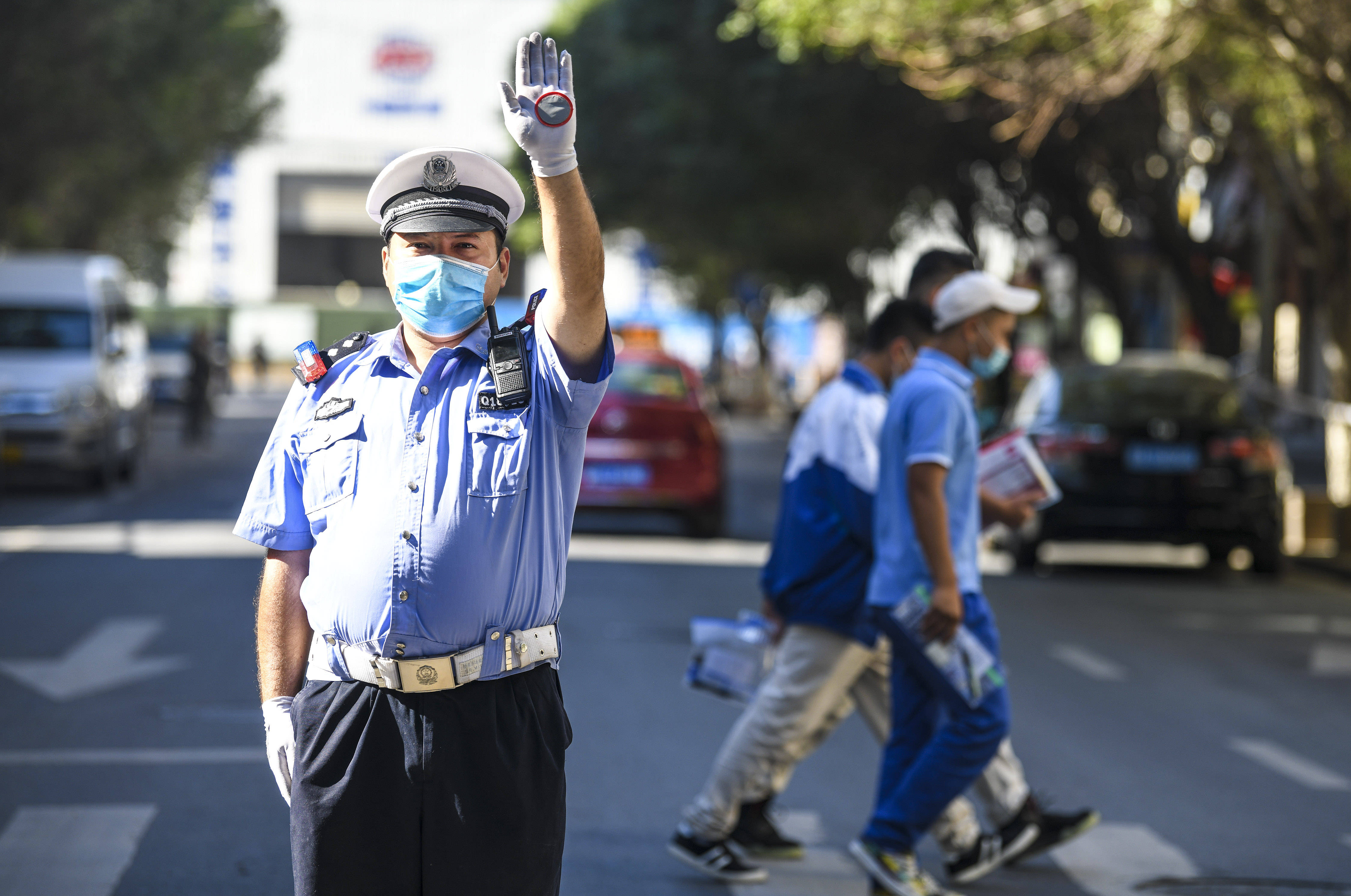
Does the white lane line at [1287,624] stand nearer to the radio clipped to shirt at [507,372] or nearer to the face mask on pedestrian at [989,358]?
the face mask on pedestrian at [989,358]

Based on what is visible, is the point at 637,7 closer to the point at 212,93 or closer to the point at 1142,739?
the point at 212,93

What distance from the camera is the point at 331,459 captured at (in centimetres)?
332

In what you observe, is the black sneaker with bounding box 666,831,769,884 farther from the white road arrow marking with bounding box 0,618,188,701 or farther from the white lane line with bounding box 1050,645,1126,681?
the white lane line with bounding box 1050,645,1126,681

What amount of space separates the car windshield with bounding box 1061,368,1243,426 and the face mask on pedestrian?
8.63m

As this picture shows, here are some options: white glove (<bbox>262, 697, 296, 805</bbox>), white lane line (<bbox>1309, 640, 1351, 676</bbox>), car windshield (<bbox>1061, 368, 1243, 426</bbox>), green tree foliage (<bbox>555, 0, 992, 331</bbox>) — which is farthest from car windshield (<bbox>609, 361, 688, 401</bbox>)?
white glove (<bbox>262, 697, 296, 805</bbox>)

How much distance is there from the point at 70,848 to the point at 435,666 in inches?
123

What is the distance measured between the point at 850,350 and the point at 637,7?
16.3m

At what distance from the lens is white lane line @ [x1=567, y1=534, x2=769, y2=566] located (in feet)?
47.9

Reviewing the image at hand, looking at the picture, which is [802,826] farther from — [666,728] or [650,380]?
[650,380]

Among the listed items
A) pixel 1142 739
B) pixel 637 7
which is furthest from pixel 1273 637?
pixel 637 7

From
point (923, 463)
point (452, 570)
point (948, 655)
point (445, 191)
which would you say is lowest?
point (948, 655)

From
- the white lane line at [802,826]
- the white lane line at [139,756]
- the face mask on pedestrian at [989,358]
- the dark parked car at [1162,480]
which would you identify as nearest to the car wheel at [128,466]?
the dark parked car at [1162,480]

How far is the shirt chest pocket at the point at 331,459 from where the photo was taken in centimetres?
329

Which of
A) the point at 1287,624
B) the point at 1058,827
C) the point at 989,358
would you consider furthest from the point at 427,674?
the point at 1287,624
